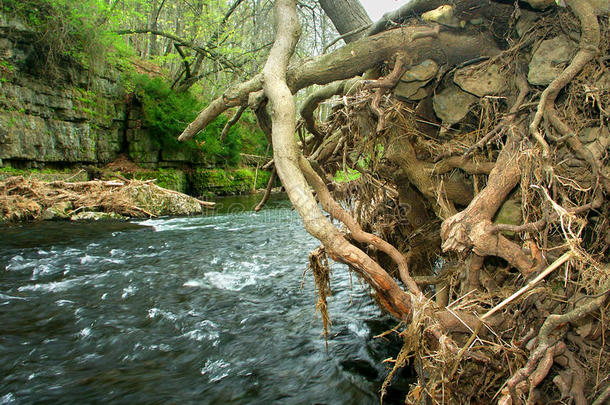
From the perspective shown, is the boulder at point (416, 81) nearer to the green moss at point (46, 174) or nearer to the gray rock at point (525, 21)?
the gray rock at point (525, 21)

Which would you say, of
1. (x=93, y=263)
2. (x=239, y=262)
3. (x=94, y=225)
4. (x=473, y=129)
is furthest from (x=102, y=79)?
(x=473, y=129)

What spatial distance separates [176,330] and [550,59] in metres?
4.44

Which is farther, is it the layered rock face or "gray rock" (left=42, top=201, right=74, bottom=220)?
the layered rock face

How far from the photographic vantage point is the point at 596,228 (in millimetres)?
2266

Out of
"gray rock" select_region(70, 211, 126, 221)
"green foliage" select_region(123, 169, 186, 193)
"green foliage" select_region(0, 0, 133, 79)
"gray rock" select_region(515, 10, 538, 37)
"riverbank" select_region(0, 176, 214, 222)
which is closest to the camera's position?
"gray rock" select_region(515, 10, 538, 37)

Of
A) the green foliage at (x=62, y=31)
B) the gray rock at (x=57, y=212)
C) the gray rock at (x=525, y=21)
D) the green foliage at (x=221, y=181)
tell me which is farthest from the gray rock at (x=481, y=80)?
the green foliage at (x=62, y=31)

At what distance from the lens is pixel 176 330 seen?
393 cm

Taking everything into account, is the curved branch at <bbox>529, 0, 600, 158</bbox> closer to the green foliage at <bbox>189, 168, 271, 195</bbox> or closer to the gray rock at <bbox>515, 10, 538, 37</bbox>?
the gray rock at <bbox>515, 10, 538, 37</bbox>

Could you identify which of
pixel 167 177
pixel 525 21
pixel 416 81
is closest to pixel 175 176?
pixel 167 177

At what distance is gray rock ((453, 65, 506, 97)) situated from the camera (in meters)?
3.08

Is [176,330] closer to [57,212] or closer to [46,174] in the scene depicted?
[57,212]

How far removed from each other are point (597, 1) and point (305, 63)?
2.41m

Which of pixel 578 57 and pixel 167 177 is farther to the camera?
pixel 167 177

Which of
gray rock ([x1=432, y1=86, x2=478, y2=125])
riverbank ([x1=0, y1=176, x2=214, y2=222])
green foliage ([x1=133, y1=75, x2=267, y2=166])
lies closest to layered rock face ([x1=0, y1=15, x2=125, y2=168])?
green foliage ([x1=133, y1=75, x2=267, y2=166])
